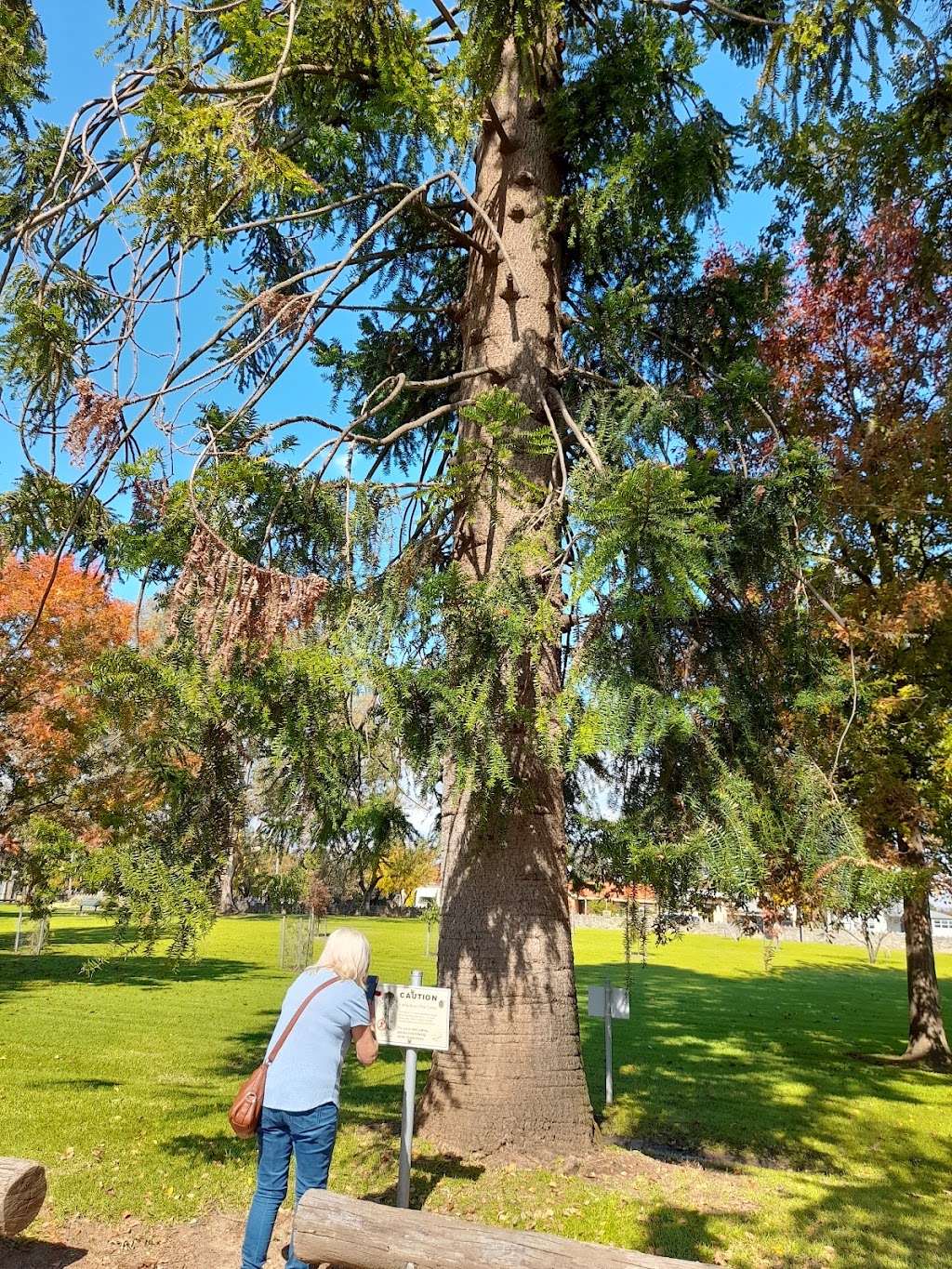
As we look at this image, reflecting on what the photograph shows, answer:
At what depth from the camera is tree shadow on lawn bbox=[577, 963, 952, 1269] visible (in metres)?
5.70

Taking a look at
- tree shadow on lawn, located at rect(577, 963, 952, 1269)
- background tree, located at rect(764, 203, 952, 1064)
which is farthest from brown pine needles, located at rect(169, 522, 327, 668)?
background tree, located at rect(764, 203, 952, 1064)

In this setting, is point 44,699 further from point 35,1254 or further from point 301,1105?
point 301,1105

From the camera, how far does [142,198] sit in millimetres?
5082

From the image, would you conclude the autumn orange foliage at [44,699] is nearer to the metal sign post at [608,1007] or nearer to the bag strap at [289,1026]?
the metal sign post at [608,1007]

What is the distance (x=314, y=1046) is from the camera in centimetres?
396

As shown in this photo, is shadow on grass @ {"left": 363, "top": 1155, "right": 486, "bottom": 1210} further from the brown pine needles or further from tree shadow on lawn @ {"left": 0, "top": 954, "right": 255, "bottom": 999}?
tree shadow on lawn @ {"left": 0, "top": 954, "right": 255, "bottom": 999}

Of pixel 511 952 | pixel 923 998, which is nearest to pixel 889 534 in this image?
pixel 923 998

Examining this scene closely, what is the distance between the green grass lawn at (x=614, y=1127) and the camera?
205 inches

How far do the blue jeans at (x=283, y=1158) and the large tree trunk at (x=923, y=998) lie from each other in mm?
11050

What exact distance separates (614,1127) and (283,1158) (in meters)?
5.10

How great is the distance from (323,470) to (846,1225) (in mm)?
6008

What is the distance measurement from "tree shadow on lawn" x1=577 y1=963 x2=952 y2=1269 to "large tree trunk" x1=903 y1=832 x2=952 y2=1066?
67cm

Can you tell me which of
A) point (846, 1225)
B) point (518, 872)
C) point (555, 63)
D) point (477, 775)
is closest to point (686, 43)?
point (555, 63)

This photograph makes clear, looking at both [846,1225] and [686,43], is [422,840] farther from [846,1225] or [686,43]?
[686,43]
